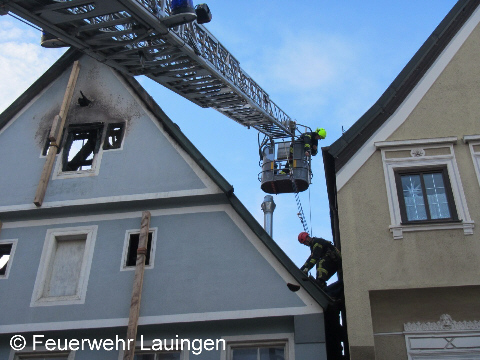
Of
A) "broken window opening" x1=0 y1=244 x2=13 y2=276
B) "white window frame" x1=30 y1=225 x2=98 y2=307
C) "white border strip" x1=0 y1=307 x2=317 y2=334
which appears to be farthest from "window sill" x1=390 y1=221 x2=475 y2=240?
"broken window opening" x1=0 y1=244 x2=13 y2=276

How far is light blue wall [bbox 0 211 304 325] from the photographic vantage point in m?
8.95

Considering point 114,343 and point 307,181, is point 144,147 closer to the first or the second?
point 114,343

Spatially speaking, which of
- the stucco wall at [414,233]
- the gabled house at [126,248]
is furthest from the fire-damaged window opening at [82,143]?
the stucco wall at [414,233]

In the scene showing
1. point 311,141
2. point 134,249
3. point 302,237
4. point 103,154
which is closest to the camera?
point 134,249

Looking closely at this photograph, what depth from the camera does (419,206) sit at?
8.78 meters

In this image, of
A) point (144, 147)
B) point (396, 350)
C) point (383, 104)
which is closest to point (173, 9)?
point (144, 147)

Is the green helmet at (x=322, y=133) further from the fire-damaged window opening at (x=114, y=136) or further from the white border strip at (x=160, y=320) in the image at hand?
the white border strip at (x=160, y=320)

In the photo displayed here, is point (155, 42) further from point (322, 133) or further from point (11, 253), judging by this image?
point (322, 133)

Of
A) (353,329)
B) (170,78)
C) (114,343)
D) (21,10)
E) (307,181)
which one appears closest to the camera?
(353,329)

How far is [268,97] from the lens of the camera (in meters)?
20.2

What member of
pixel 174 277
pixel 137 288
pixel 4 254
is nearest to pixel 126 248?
pixel 137 288

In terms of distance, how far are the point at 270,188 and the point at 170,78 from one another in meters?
7.79

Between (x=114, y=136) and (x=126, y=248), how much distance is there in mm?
2728

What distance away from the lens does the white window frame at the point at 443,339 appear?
7922 millimetres
